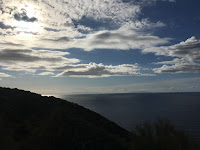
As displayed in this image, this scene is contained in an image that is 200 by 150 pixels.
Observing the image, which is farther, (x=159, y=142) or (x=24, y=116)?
(x=24, y=116)

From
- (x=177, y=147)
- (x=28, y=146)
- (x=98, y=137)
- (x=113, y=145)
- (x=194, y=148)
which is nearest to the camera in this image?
(x=28, y=146)

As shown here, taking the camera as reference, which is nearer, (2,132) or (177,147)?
(2,132)

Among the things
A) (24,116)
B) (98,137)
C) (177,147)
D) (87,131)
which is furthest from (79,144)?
(24,116)

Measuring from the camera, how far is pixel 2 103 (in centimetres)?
1984

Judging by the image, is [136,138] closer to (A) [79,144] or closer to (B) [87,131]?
(A) [79,144]

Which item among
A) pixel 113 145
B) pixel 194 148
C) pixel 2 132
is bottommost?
pixel 113 145

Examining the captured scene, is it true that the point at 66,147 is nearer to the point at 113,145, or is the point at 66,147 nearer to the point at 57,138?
the point at 57,138

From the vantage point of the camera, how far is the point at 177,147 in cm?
743

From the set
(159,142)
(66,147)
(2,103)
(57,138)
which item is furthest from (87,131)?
(2,103)

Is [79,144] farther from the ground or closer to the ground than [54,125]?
closer to the ground

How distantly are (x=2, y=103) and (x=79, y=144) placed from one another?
13.0 m

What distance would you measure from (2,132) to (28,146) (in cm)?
114

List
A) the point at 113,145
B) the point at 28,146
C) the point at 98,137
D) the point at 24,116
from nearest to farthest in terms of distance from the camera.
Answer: the point at 28,146 → the point at 113,145 → the point at 98,137 → the point at 24,116

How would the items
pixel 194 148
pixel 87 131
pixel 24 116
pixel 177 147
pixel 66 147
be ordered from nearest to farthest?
pixel 177 147
pixel 194 148
pixel 66 147
pixel 87 131
pixel 24 116
